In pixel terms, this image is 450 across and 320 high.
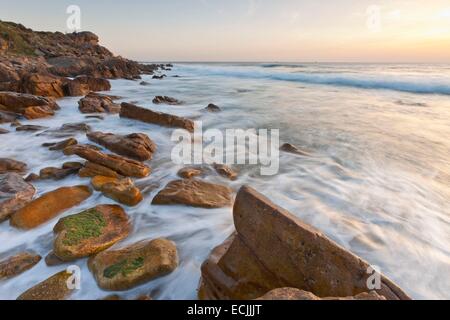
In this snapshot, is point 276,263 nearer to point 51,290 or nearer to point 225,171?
point 51,290

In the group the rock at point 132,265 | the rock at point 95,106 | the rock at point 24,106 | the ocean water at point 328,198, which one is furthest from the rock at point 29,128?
the rock at point 132,265

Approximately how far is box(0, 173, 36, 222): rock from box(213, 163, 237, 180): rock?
9.03 ft

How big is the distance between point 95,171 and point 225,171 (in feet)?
6.82

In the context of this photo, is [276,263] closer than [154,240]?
Yes

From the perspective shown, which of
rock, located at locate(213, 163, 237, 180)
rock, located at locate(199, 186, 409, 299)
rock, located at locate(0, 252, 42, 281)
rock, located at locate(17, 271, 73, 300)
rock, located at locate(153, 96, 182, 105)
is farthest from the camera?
rock, located at locate(153, 96, 182, 105)

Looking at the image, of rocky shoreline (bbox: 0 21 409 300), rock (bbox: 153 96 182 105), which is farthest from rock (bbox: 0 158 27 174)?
rock (bbox: 153 96 182 105)

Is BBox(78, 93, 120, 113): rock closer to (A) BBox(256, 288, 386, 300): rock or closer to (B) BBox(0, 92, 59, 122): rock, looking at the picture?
(B) BBox(0, 92, 59, 122): rock

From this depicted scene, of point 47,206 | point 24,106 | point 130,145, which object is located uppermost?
point 24,106

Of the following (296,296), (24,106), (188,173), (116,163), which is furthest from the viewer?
(24,106)

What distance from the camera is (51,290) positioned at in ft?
7.47

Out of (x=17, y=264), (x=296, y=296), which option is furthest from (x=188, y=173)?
(x=296, y=296)

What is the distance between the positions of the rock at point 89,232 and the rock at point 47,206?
401 mm

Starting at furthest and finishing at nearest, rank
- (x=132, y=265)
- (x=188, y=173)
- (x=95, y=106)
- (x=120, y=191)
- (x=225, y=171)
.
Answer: (x=95, y=106) < (x=225, y=171) < (x=188, y=173) < (x=120, y=191) < (x=132, y=265)

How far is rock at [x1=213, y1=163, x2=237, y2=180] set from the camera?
15.7 ft
